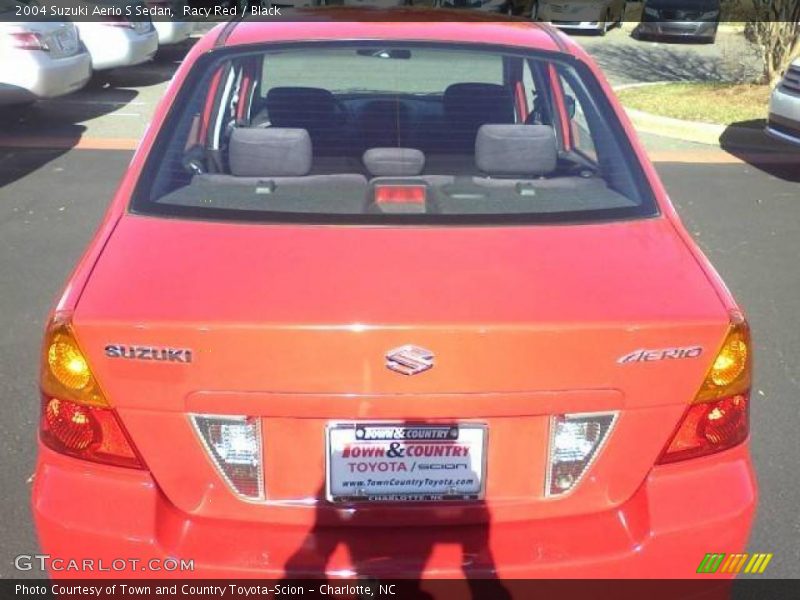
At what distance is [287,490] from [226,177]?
1160 mm

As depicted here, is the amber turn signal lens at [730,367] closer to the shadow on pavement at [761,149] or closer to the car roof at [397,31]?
the car roof at [397,31]

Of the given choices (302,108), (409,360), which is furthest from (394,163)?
(409,360)

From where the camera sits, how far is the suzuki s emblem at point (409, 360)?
1.97 m

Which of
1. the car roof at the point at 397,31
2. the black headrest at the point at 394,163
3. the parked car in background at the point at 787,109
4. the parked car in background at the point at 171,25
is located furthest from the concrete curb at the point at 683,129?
the parked car in background at the point at 171,25

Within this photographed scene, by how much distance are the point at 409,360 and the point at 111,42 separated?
39.1 ft

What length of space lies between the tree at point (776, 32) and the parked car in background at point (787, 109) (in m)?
2.94

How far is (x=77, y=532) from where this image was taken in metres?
2.04

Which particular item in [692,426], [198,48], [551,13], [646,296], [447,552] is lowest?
[551,13]

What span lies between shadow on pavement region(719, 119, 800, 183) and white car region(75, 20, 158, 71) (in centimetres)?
790

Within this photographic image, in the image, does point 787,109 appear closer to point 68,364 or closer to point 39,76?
point 39,76

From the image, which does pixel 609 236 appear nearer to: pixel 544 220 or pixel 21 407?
pixel 544 220

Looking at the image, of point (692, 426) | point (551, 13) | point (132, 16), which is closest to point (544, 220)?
point (692, 426)

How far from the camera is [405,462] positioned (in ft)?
6.72

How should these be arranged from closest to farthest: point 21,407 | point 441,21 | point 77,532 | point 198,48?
point 77,532 < point 198,48 < point 441,21 < point 21,407
